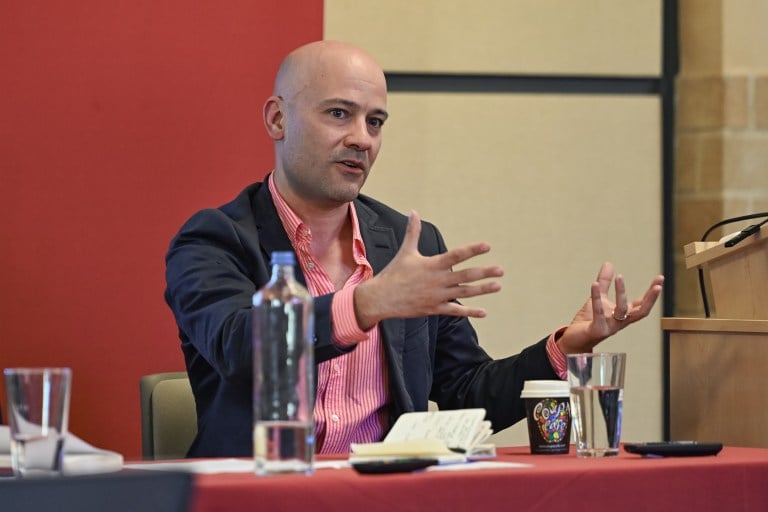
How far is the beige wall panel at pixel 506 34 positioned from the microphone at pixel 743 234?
1.18 meters

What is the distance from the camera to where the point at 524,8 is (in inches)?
119

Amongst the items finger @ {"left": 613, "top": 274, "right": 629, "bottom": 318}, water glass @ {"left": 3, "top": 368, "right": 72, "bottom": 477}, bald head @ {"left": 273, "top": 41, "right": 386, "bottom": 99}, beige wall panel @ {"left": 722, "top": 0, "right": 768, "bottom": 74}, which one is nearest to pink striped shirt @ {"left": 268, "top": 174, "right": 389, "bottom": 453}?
bald head @ {"left": 273, "top": 41, "right": 386, "bottom": 99}

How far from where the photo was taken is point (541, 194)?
10.0ft

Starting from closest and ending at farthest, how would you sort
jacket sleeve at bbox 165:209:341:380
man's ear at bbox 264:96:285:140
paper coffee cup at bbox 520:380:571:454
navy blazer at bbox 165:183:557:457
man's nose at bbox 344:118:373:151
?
1. paper coffee cup at bbox 520:380:571:454
2. jacket sleeve at bbox 165:209:341:380
3. navy blazer at bbox 165:183:557:457
4. man's nose at bbox 344:118:373:151
5. man's ear at bbox 264:96:285:140

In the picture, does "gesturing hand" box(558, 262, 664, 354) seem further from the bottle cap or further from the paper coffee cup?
the bottle cap

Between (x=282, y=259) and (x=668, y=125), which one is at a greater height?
(x=668, y=125)

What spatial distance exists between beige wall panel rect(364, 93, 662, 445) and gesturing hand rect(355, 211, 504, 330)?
1407mm

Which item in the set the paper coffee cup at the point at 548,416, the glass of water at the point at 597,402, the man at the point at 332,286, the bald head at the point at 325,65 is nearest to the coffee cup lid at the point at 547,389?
the paper coffee cup at the point at 548,416

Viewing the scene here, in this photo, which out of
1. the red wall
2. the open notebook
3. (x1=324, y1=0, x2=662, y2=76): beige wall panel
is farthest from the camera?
(x1=324, y1=0, x2=662, y2=76): beige wall panel

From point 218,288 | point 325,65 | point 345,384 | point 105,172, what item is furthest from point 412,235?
point 105,172

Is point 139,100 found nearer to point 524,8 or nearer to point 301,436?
point 524,8

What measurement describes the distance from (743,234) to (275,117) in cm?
100

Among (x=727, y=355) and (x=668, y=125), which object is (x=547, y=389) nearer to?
(x=727, y=355)

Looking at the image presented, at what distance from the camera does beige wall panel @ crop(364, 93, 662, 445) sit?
2.98m
